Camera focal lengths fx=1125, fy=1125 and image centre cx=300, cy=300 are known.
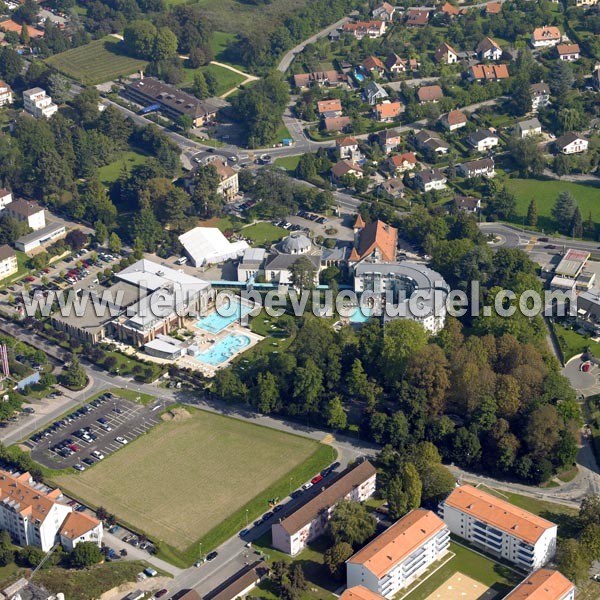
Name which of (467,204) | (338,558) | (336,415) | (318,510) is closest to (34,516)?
(318,510)

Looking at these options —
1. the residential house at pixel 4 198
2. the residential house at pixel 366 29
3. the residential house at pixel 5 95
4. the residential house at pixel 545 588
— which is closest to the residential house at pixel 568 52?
the residential house at pixel 366 29

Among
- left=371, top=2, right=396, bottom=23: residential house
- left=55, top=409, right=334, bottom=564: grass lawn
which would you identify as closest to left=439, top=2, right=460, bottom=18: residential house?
left=371, top=2, right=396, bottom=23: residential house

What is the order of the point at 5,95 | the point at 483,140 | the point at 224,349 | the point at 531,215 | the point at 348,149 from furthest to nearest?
the point at 5,95
the point at 483,140
the point at 348,149
the point at 531,215
the point at 224,349

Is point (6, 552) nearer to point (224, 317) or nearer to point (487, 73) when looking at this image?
point (224, 317)

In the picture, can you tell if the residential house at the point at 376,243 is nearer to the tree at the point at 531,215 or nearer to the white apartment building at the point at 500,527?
the tree at the point at 531,215

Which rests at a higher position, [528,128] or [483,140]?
[528,128]

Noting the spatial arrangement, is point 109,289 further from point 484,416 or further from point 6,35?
point 6,35
